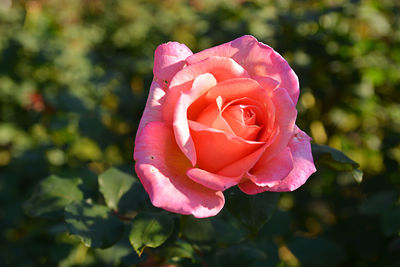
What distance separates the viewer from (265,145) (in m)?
0.61

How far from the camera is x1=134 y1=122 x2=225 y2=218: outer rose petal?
57 centimetres

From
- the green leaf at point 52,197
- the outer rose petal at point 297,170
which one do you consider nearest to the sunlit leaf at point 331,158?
the outer rose petal at point 297,170

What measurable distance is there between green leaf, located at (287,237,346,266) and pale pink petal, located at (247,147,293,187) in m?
0.77

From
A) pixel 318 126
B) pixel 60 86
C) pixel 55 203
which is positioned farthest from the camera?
pixel 60 86

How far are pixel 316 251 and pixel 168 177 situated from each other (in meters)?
0.86

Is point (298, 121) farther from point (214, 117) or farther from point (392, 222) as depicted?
point (214, 117)

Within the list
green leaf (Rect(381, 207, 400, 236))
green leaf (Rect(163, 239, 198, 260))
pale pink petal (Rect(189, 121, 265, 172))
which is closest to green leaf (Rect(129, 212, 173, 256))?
green leaf (Rect(163, 239, 198, 260))

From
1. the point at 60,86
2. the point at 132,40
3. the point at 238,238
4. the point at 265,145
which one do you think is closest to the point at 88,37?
the point at 132,40

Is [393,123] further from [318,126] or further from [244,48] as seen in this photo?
[244,48]

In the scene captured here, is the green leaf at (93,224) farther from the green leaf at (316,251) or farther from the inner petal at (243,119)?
the green leaf at (316,251)

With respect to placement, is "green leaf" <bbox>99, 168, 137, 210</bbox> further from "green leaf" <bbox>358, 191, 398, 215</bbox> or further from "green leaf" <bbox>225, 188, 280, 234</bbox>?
"green leaf" <bbox>358, 191, 398, 215</bbox>

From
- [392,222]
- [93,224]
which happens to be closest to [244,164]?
[93,224]

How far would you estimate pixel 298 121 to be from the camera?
5.98 ft

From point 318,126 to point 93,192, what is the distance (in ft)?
4.44
